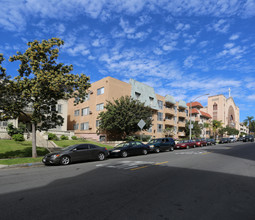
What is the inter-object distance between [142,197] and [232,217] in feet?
7.20

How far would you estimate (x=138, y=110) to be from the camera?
28.4 metres

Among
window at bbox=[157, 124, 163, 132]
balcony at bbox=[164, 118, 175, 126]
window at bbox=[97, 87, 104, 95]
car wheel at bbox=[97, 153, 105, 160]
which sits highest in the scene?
window at bbox=[97, 87, 104, 95]

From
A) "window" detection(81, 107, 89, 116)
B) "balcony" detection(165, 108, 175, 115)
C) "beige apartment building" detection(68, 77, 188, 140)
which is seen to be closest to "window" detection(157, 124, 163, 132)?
"beige apartment building" detection(68, 77, 188, 140)

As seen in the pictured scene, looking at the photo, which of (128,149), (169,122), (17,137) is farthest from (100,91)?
(128,149)

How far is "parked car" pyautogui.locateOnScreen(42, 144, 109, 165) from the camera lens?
40.4ft

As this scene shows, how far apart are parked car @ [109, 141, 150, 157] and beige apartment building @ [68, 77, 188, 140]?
1402 centimetres

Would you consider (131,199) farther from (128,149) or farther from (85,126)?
(85,126)

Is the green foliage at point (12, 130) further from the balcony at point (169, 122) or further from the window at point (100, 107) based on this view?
the balcony at point (169, 122)

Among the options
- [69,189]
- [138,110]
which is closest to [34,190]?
[69,189]

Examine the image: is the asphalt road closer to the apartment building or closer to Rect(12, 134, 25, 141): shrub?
Rect(12, 134, 25, 141): shrub

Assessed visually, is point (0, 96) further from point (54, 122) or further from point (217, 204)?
point (217, 204)

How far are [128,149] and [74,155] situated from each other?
5606 mm

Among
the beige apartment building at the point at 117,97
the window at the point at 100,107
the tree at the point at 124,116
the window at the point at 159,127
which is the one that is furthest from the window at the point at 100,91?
the window at the point at 159,127

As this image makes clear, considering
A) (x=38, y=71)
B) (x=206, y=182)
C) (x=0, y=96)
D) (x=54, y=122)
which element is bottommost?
(x=206, y=182)
